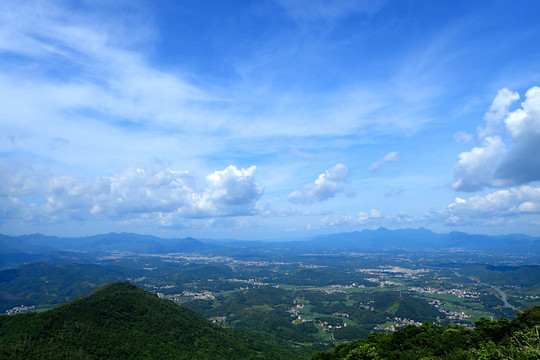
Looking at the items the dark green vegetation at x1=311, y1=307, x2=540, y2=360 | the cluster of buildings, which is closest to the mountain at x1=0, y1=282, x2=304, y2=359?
the dark green vegetation at x1=311, y1=307, x2=540, y2=360

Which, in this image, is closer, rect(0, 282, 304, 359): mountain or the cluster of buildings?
rect(0, 282, 304, 359): mountain

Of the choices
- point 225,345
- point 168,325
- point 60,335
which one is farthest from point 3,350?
point 225,345

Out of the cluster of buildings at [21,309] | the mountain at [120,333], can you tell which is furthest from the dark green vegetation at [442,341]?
the cluster of buildings at [21,309]

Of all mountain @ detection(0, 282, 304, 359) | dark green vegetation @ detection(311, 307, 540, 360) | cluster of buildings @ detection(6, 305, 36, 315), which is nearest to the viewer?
dark green vegetation @ detection(311, 307, 540, 360)

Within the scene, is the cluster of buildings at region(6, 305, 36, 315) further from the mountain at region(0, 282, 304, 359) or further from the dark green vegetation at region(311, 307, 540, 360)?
the dark green vegetation at region(311, 307, 540, 360)

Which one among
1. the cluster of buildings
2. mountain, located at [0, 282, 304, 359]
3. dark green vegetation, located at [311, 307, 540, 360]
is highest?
dark green vegetation, located at [311, 307, 540, 360]

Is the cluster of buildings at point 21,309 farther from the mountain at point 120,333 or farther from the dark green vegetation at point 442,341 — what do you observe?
the dark green vegetation at point 442,341

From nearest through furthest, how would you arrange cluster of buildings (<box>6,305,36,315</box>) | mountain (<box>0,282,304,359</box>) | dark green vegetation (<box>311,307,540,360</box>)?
dark green vegetation (<box>311,307,540,360</box>), mountain (<box>0,282,304,359</box>), cluster of buildings (<box>6,305,36,315</box>)

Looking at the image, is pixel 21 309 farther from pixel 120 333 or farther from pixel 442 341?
pixel 442 341
